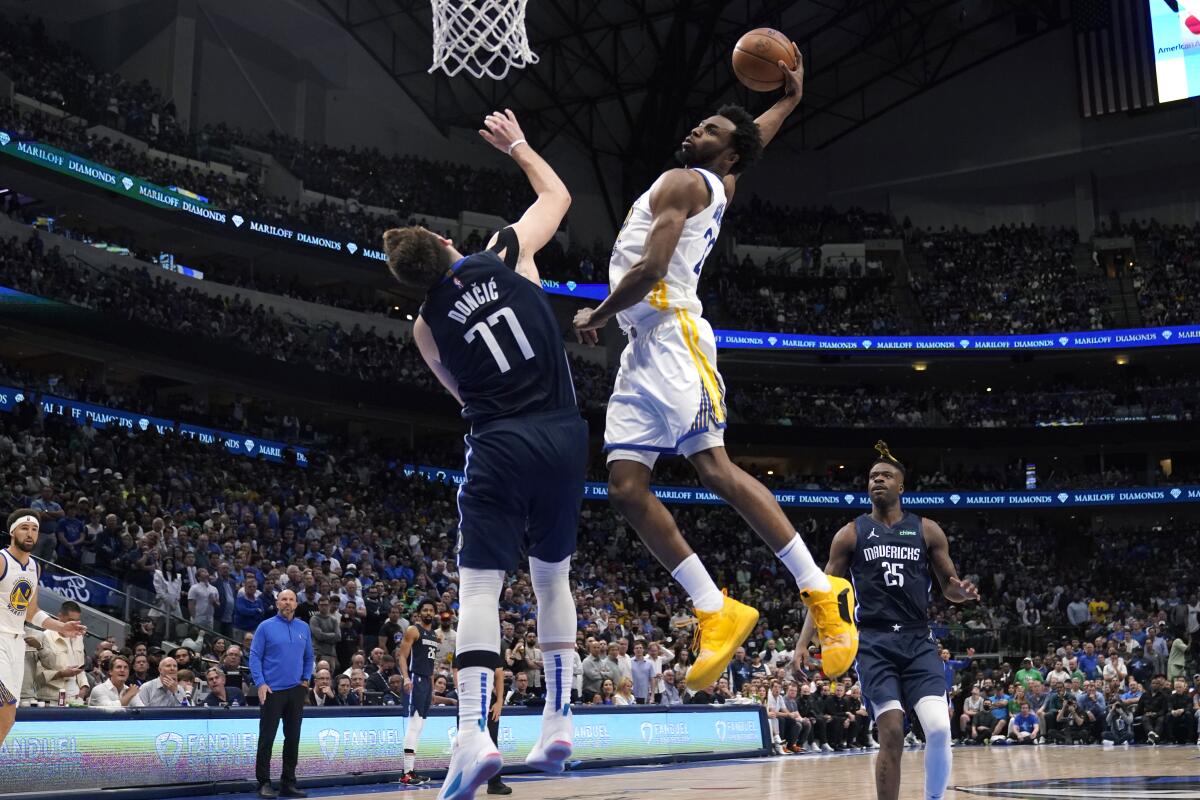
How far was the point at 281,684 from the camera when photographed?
1118 centimetres

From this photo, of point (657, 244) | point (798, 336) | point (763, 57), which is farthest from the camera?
point (798, 336)

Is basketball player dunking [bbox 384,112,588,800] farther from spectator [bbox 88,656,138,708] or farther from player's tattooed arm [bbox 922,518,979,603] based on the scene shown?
spectator [bbox 88,656,138,708]

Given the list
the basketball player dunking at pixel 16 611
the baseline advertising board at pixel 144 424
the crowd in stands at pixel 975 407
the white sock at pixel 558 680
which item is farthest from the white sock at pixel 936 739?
the crowd in stands at pixel 975 407

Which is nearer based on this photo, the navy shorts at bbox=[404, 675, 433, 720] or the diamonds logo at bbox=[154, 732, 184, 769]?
the diamonds logo at bbox=[154, 732, 184, 769]

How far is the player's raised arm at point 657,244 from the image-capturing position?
16.9 feet

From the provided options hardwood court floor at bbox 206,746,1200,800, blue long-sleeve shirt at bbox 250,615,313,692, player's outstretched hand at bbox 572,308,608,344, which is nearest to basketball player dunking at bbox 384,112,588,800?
player's outstretched hand at bbox 572,308,608,344

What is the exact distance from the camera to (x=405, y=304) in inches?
1558

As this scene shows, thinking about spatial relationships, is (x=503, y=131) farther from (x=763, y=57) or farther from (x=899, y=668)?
(x=899, y=668)

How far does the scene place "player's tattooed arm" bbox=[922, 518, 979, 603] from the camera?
7.43 metres

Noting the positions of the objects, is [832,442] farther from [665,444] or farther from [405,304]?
[665,444]

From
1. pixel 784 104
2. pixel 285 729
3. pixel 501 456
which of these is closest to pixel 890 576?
pixel 784 104

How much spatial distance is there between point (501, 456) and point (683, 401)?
90 cm

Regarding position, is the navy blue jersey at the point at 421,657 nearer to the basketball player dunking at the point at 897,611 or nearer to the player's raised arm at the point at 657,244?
the basketball player dunking at the point at 897,611

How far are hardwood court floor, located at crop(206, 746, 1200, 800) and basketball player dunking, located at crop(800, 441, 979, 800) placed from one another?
3.01m
